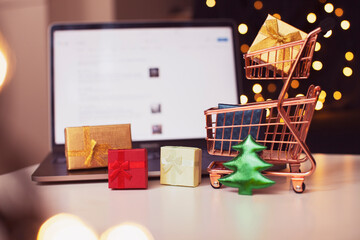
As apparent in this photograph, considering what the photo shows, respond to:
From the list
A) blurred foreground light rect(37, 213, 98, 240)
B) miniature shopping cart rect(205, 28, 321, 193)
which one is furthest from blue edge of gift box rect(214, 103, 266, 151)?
blurred foreground light rect(37, 213, 98, 240)

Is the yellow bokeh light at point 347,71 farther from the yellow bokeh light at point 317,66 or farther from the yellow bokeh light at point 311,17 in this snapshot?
the yellow bokeh light at point 311,17

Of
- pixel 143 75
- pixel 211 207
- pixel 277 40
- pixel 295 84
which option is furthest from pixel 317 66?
pixel 211 207

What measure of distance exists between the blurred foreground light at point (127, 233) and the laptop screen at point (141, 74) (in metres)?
0.50

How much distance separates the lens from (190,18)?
1.18 m

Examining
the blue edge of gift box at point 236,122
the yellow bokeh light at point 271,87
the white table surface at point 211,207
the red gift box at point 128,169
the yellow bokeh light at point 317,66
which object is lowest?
the white table surface at point 211,207

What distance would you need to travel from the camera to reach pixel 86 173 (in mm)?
790

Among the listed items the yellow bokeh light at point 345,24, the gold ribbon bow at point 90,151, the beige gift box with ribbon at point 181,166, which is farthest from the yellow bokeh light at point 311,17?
the gold ribbon bow at point 90,151

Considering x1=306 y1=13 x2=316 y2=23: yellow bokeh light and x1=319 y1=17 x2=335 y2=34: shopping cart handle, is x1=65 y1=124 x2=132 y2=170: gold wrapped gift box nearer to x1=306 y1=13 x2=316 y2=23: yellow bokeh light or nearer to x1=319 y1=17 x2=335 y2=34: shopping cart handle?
x1=319 y1=17 x2=335 y2=34: shopping cart handle

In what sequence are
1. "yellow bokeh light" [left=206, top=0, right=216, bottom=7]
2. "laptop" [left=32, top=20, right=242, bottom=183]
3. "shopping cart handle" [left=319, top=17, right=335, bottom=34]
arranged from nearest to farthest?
1. "shopping cart handle" [left=319, top=17, right=335, bottom=34]
2. "laptop" [left=32, top=20, right=242, bottom=183]
3. "yellow bokeh light" [left=206, top=0, right=216, bottom=7]

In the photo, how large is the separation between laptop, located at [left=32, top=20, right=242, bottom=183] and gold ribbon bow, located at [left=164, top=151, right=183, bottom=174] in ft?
0.90

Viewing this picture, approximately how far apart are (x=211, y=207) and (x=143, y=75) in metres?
0.56

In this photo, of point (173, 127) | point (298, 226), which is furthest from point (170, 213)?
point (173, 127)

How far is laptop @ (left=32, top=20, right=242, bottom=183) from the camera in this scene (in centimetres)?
104

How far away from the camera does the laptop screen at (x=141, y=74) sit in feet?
3.43
